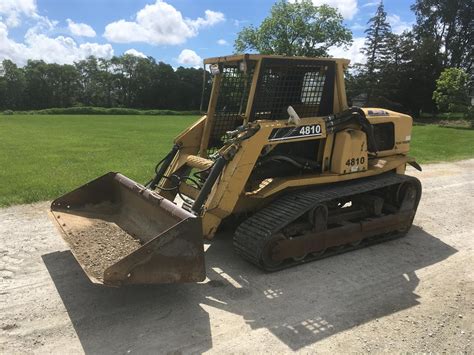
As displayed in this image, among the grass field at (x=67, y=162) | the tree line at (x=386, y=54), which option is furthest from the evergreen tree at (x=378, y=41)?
the grass field at (x=67, y=162)

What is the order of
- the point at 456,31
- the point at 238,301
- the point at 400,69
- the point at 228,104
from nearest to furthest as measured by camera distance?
1. the point at 238,301
2. the point at 228,104
3. the point at 400,69
4. the point at 456,31

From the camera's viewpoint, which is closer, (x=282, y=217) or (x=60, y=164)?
(x=282, y=217)

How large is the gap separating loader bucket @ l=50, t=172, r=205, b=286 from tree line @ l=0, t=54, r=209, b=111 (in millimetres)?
77526

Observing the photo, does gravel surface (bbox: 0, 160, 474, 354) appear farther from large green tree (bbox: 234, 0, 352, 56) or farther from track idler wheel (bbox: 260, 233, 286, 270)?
large green tree (bbox: 234, 0, 352, 56)

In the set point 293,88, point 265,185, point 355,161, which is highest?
point 293,88

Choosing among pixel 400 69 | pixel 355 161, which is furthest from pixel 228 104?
pixel 400 69

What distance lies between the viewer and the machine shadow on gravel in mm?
3902

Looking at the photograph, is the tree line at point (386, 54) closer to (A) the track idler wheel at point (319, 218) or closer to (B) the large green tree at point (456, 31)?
(B) the large green tree at point (456, 31)

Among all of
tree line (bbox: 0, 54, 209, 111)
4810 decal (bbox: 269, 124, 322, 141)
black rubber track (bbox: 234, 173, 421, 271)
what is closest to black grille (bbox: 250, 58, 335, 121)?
4810 decal (bbox: 269, 124, 322, 141)

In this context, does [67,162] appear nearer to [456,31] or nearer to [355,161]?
[355,161]

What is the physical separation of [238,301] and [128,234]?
1627mm

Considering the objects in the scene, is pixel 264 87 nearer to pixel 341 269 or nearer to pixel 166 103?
pixel 341 269

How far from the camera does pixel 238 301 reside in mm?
4555

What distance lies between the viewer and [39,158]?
13680 millimetres
